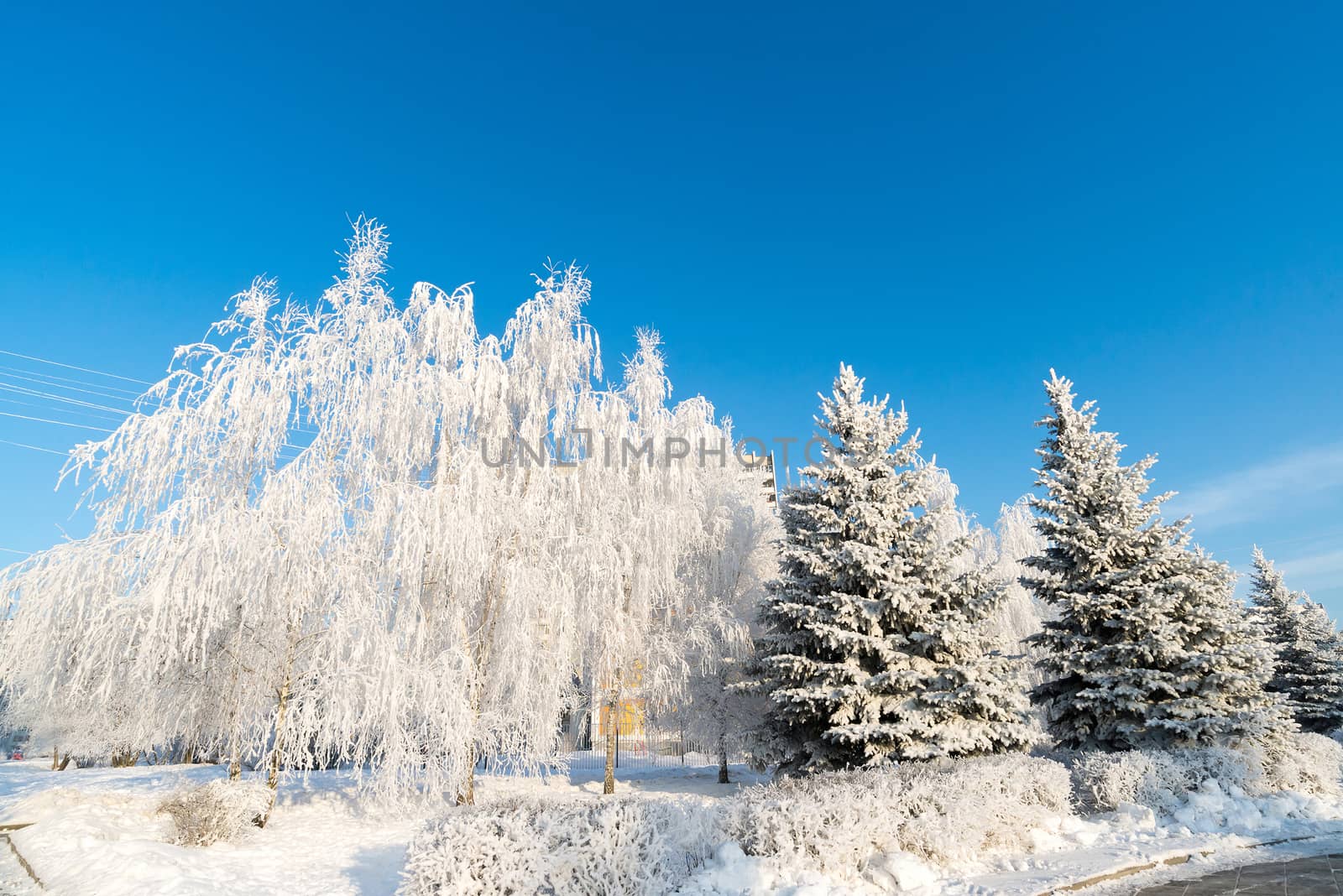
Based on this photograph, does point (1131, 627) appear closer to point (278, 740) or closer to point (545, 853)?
point (545, 853)

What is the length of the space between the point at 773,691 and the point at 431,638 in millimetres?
5980

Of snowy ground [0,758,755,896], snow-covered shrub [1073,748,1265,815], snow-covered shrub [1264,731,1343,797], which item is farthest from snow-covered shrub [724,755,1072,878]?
snow-covered shrub [1264,731,1343,797]

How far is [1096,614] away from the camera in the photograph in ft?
41.2

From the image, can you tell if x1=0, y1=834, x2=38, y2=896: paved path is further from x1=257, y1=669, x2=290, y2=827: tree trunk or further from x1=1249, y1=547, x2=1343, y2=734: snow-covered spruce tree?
x1=1249, y1=547, x2=1343, y2=734: snow-covered spruce tree

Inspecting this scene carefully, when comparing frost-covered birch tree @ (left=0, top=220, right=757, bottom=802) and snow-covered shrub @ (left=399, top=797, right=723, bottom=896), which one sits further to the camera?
frost-covered birch tree @ (left=0, top=220, right=757, bottom=802)

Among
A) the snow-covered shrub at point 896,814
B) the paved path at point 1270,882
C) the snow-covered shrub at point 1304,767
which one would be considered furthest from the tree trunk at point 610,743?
the snow-covered shrub at point 1304,767

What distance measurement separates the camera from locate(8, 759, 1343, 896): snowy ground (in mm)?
6484

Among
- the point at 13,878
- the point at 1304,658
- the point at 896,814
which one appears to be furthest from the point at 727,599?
the point at 1304,658

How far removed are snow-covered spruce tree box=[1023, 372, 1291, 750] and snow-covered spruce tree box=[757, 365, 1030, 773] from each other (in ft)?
6.00

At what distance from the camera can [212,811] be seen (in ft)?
30.0

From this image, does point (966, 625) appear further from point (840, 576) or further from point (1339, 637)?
point (1339, 637)

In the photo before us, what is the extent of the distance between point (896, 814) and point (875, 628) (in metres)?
4.79

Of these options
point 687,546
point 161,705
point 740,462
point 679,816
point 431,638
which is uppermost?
point 740,462

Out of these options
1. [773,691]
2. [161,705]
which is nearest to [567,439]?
[773,691]
